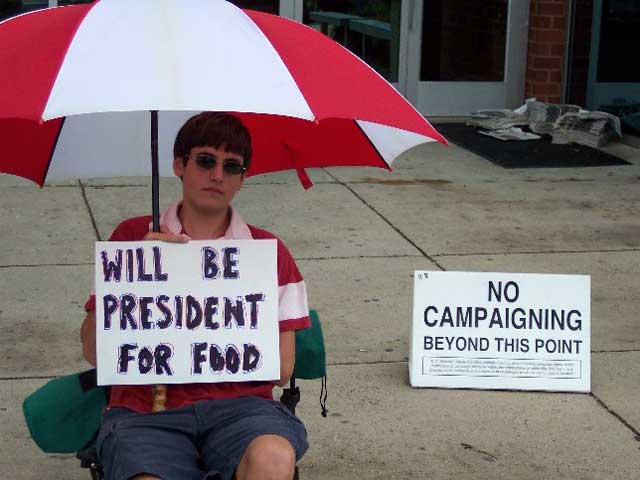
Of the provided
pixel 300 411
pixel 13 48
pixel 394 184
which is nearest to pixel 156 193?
pixel 13 48

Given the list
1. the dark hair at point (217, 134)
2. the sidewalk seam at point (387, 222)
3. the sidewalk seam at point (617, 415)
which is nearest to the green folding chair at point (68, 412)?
the dark hair at point (217, 134)

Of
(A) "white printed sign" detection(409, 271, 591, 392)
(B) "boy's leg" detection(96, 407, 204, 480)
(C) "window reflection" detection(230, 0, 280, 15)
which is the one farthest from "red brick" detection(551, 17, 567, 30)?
(B) "boy's leg" detection(96, 407, 204, 480)

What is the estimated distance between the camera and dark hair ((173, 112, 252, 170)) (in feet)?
10.1

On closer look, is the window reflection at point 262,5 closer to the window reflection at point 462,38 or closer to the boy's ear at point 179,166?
the window reflection at point 462,38

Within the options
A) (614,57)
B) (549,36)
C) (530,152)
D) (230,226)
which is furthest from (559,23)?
(230,226)

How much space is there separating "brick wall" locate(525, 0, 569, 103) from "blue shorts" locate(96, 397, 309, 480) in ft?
25.8

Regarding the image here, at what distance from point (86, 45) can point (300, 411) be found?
2.01m

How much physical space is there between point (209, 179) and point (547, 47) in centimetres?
784

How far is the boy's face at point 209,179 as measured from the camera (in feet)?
10.1

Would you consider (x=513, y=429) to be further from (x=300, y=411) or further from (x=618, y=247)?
(x=618, y=247)

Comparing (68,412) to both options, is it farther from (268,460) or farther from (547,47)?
(547,47)

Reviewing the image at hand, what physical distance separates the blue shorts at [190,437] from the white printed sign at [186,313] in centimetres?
8

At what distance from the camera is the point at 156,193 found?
3244 mm

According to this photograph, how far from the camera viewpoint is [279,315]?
319 cm
